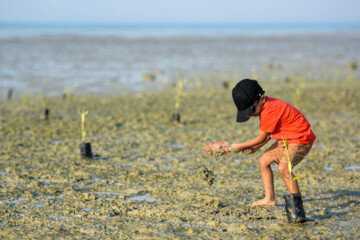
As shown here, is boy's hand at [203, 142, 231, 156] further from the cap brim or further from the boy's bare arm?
the cap brim

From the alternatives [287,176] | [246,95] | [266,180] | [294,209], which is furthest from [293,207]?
[246,95]

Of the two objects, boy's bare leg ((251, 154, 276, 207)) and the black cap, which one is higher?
the black cap

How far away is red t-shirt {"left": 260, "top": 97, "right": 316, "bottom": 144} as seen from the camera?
3.95 meters

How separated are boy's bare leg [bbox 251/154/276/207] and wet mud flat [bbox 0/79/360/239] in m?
0.09

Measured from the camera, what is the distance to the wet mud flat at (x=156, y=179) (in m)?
3.88

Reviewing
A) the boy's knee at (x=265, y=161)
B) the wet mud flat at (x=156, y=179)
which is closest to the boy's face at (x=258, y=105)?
the boy's knee at (x=265, y=161)

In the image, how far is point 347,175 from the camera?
5301 millimetres

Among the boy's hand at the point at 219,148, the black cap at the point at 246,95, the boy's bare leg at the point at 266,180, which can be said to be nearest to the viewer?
the black cap at the point at 246,95

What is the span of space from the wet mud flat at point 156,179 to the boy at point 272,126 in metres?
0.51

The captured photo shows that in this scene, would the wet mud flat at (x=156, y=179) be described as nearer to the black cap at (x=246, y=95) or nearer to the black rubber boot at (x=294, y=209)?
the black rubber boot at (x=294, y=209)

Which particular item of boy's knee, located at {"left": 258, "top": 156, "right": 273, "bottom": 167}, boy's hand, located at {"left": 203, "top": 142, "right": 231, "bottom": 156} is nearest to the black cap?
boy's hand, located at {"left": 203, "top": 142, "right": 231, "bottom": 156}

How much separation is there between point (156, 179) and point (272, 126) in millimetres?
1767

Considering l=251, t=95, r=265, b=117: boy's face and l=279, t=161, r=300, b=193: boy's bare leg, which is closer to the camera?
l=251, t=95, r=265, b=117: boy's face

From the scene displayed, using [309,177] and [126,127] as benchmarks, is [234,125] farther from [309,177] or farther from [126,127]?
[309,177]
